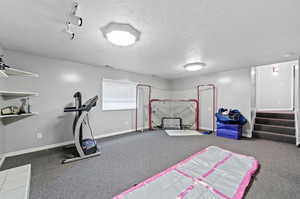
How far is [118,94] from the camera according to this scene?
460 centimetres

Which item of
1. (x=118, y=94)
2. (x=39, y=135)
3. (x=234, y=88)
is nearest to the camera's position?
(x=39, y=135)

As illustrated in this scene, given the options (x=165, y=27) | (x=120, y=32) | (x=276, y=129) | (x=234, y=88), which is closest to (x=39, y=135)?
(x=120, y=32)

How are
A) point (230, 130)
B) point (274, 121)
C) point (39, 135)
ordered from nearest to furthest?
1. point (39, 135)
2. point (230, 130)
3. point (274, 121)

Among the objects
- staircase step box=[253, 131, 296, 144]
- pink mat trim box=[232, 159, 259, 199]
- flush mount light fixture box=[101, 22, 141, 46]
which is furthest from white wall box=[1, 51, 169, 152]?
staircase step box=[253, 131, 296, 144]

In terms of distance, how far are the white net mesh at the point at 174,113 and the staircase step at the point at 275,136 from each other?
2.15m

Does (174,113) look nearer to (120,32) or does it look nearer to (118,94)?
(118,94)

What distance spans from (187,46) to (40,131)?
408 cm

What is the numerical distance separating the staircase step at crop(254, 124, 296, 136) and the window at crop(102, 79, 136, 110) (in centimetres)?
461

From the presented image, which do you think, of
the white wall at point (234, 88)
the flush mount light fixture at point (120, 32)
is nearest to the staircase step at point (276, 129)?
the white wall at point (234, 88)

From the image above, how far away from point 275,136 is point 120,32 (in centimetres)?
527

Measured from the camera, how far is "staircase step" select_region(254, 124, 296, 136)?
368 centimetres

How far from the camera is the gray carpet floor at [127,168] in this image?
1.64 metres

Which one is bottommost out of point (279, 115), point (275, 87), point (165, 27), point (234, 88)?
point (279, 115)

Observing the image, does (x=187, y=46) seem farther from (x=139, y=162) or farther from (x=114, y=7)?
(x=139, y=162)
